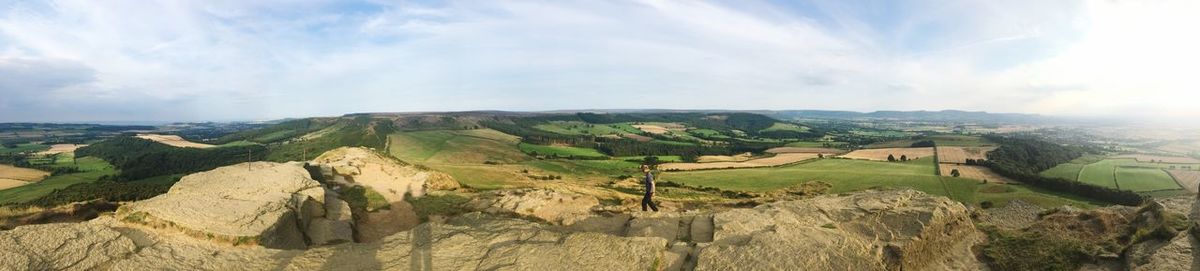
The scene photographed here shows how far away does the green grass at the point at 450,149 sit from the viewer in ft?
229

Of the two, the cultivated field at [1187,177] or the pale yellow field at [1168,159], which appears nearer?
the cultivated field at [1187,177]

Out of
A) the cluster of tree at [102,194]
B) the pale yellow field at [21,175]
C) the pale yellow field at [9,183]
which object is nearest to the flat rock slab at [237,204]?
the cluster of tree at [102,194]

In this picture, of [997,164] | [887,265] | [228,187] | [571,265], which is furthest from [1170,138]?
[228,187]

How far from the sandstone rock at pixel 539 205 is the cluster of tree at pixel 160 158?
61361 mm

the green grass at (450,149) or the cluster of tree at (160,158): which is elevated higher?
the green grass at (450,149)

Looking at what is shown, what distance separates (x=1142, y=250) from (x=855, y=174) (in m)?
45.5

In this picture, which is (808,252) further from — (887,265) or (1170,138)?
(1170,138)

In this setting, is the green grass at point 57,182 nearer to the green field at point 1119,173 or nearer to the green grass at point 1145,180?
the green grass at point 1145,180

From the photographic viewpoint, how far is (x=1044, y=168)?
63.5m

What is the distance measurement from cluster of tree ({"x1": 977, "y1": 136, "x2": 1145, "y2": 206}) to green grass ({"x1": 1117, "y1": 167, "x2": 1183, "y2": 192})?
447cm

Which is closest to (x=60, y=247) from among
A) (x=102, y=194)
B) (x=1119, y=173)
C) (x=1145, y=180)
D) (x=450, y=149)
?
(x=102, y=194)

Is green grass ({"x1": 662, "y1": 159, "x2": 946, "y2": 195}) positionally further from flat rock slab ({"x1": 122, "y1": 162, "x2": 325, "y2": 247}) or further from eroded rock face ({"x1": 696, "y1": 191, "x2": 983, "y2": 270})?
flat rock slab ({"x1": 122, "y1": 162, "x2": 325, "y2": 247})

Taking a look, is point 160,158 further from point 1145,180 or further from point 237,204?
point 1145,180

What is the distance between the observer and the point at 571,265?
35.6ft
